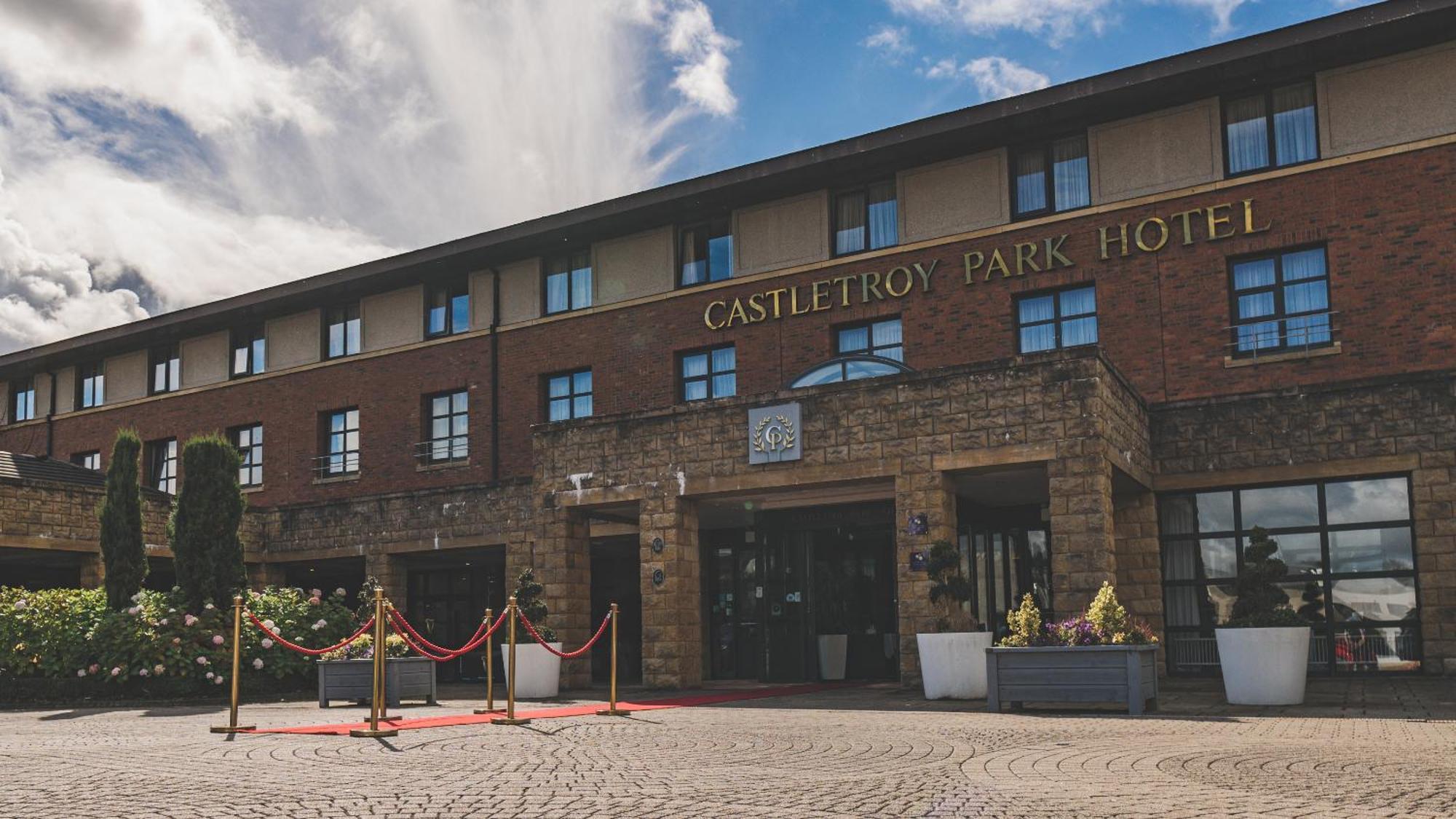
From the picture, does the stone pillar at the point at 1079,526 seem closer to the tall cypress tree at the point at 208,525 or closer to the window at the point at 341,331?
the tall cypress tree at the point at 208,525

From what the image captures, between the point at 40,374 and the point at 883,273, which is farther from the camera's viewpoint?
the point at 40,374

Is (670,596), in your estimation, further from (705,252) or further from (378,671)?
(705,252)

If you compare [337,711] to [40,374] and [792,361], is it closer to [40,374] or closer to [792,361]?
[792,361]

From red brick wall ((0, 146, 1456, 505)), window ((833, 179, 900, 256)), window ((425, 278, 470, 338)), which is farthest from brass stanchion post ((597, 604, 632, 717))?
window ((425, 278, 470, 338))

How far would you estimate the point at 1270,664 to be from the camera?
14.2 metres

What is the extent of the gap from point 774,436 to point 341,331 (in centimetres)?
1714

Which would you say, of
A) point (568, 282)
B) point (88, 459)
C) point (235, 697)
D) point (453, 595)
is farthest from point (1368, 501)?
point (88, 459)

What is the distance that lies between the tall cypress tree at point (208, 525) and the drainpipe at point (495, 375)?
7.21m

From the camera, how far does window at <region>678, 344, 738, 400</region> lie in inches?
1006

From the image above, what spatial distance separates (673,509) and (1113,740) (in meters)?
9.43

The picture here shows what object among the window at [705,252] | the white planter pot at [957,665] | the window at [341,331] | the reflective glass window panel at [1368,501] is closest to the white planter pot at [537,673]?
the white planter pot at [957,665]

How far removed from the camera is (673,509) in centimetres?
1897

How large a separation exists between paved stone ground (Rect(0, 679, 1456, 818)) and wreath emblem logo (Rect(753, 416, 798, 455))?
4.90m

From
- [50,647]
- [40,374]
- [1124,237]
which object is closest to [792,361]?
[1124,237]
